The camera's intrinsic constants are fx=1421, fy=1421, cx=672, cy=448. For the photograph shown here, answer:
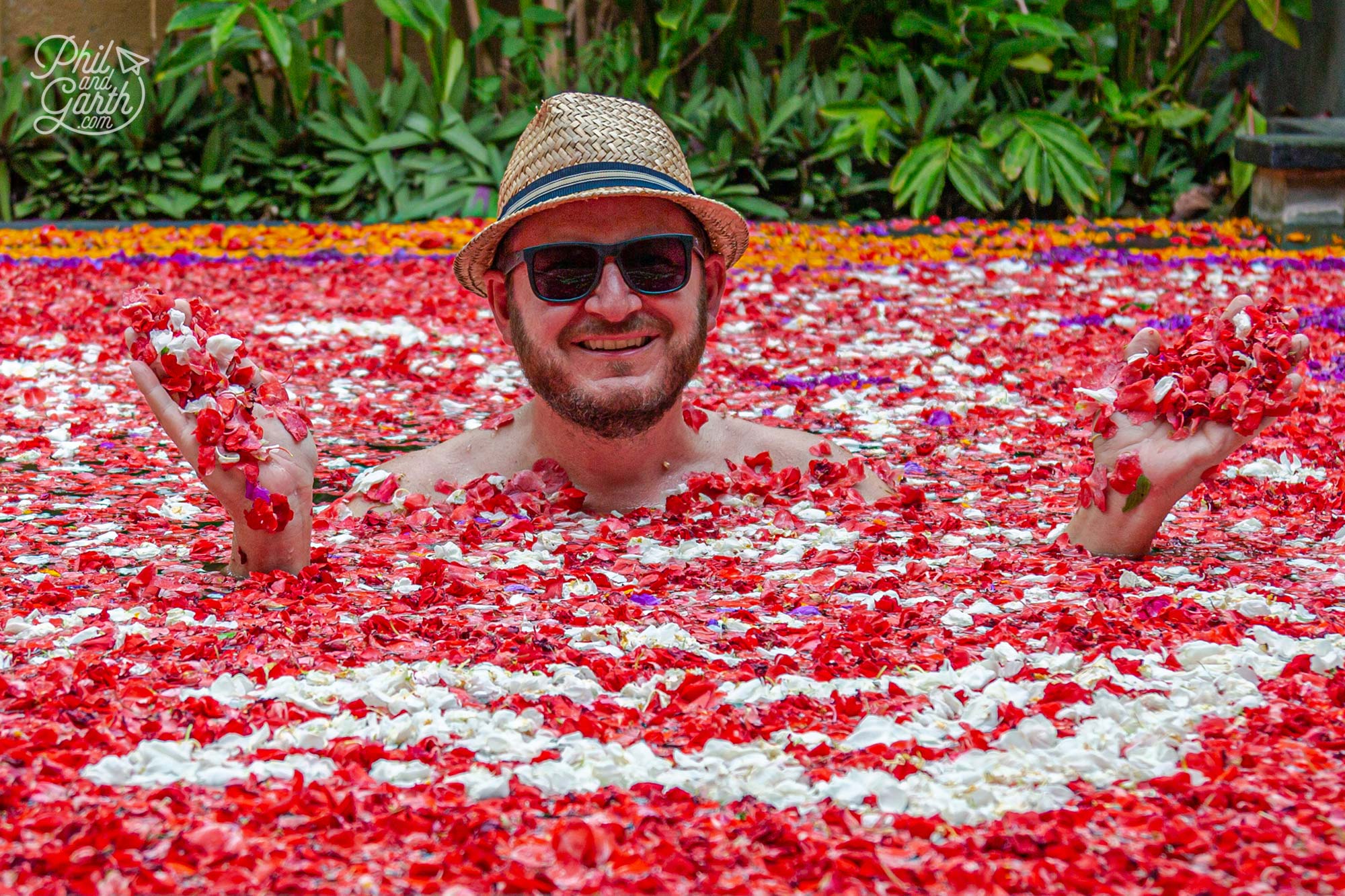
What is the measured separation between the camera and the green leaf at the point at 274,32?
320 inches

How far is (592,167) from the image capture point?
2998mm

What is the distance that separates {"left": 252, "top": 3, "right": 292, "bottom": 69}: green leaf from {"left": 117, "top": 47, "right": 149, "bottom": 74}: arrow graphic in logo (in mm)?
1052

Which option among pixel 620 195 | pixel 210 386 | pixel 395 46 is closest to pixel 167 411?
pixel 210 386

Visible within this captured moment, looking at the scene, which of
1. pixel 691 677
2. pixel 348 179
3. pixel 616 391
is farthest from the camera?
pixel 348 179

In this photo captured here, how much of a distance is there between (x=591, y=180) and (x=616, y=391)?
0.45 m

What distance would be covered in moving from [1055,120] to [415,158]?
3.92 m

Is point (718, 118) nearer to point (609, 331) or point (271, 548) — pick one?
point (609, 331)

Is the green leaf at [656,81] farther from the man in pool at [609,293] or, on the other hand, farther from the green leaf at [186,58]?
the man in pool at [609,293]

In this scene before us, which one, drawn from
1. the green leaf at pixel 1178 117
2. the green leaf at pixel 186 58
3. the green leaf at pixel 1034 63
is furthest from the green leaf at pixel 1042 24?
the green leaf at pixel 186 58

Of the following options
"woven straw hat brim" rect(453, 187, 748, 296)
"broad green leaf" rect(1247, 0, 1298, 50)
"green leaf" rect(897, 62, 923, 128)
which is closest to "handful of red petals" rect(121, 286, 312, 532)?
"woven straw hat brim" rect(453, 187, 748, 296)

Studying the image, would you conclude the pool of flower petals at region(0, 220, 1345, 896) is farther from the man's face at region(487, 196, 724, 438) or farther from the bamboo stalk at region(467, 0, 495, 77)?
the bamboo stalk at region(467, 0, 495, 77)

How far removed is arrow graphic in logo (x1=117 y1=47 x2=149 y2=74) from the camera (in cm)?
888

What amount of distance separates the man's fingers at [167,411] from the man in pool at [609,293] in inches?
11.5

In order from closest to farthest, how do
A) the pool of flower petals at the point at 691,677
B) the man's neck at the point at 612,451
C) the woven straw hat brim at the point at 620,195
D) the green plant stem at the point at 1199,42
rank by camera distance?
the pool of flower petals at the point at 691,677
the woven straw hat brim at the point at 620,195
the man's neck at the point at 612,451
the green plant stem at the point at 1199,42
